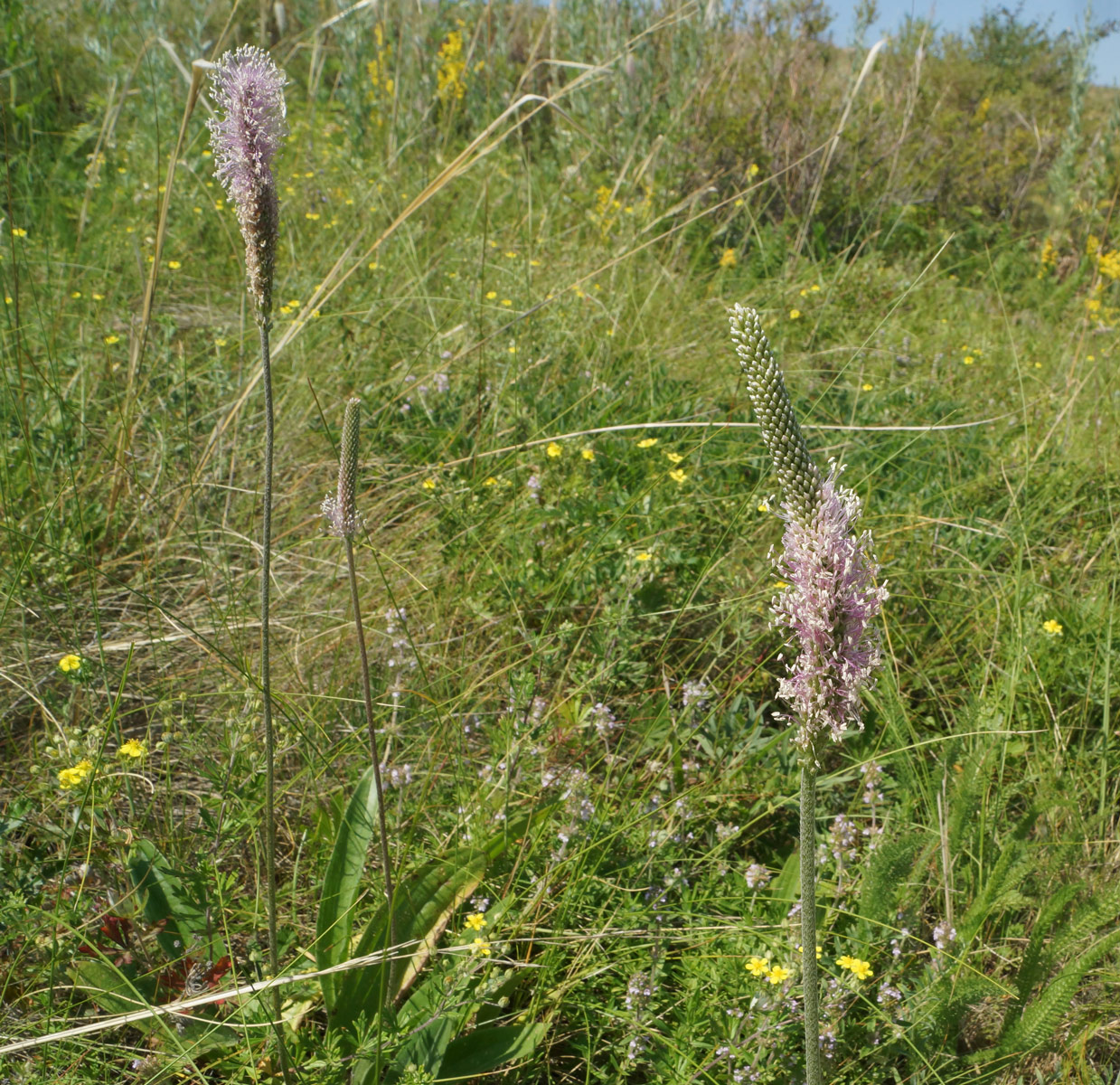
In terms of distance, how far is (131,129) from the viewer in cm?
531

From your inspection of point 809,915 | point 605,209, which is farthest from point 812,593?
point 605,209

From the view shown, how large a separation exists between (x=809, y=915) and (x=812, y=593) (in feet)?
1.09

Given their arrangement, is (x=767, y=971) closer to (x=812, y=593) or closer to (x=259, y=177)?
(x=812, y=593)

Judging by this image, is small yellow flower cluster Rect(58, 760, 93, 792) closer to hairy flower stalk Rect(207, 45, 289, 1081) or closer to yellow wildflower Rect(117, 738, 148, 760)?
yellow wildflower Rect(117, 738, 148, 760)

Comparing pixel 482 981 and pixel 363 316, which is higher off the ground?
pixel 363 316

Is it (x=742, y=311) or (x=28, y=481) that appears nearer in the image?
(x=742, y=311)

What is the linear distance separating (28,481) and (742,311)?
214cm

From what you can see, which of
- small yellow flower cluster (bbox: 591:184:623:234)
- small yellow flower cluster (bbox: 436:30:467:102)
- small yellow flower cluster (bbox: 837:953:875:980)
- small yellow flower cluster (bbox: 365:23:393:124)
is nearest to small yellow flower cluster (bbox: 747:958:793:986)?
small yellow flower cluster (bbox: 837:953:875:980)

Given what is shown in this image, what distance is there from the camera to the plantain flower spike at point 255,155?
118 cm

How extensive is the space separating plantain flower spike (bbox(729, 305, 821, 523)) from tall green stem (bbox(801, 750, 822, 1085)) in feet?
0.89

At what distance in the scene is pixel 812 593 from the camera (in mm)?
942

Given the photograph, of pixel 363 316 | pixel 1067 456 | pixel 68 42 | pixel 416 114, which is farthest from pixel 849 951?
pixel 68 42

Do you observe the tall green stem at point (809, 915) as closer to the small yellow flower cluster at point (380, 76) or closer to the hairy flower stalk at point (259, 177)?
the hairy flower stalk at point (259, 177)

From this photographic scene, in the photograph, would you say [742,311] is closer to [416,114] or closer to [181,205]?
[181,205]
